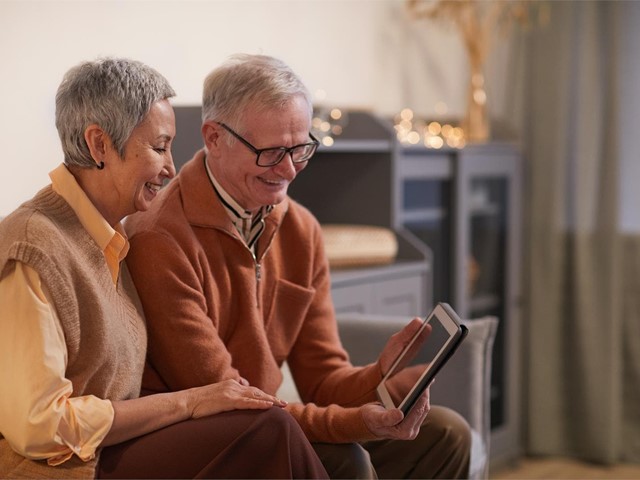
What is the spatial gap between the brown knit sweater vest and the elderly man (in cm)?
16

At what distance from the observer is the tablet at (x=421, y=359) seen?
5.19ft

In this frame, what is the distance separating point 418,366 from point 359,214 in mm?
1393

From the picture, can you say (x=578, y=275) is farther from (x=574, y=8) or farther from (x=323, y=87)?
(x=323, y=87)

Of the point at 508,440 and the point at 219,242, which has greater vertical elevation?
the point at 219,242

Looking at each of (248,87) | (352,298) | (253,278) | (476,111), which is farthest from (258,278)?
(476,111)

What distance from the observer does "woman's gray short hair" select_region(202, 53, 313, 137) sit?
1.69m

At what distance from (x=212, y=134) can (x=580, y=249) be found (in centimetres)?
234

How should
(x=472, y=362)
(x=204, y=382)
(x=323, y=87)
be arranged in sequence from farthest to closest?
1. (x=323, y=87)
2. (x=472, y=362)
3. (x=204, y=382)

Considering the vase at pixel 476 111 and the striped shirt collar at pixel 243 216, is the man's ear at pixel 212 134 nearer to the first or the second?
the striped shirt collar at pixel 243 216

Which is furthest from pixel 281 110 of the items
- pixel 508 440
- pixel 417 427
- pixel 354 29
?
pixel 508 440

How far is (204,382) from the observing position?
1658 millimetres

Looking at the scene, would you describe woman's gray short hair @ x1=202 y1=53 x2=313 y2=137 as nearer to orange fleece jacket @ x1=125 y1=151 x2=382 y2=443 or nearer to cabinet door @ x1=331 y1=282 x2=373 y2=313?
orange fleece jacket @ x1=125 y1=151 x2=382 y2=443

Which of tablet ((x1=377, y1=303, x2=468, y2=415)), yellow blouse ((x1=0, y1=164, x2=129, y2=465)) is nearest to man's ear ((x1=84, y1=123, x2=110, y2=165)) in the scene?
yellow blouse ((x1=0, y1=164, x2=129, y2=465))

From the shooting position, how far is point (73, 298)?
4.55 feet
